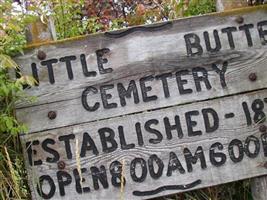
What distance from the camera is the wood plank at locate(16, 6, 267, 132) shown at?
3.00 m

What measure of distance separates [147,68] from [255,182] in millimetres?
924

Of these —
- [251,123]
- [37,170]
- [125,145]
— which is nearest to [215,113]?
[251,123]

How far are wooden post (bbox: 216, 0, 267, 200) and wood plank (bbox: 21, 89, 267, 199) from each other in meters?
0.07

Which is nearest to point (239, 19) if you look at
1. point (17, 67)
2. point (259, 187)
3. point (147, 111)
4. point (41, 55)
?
point (147, 111)

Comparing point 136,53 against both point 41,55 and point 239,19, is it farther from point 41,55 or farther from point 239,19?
point 239,19

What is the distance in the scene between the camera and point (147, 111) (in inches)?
119

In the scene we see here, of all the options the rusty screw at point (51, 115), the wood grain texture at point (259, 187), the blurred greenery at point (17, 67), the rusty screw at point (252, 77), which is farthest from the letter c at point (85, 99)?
the wood grain texture at point (259, 187)

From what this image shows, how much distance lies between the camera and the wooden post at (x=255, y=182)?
3.11 meters

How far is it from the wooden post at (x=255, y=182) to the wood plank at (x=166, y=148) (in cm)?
7

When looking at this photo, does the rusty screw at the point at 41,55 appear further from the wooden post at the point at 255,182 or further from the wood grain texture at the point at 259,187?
the wood grain texture at the point at 259,187

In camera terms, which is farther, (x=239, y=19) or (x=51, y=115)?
(x=239, y=19)

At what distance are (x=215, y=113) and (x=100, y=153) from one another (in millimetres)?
698

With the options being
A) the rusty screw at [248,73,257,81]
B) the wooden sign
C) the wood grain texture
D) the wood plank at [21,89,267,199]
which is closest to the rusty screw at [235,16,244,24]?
the wooden sign

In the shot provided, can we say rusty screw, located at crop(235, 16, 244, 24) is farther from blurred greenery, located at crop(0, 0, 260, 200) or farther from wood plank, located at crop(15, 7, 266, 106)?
blurred greenery, located at crop(0, 0, 260, 200)
